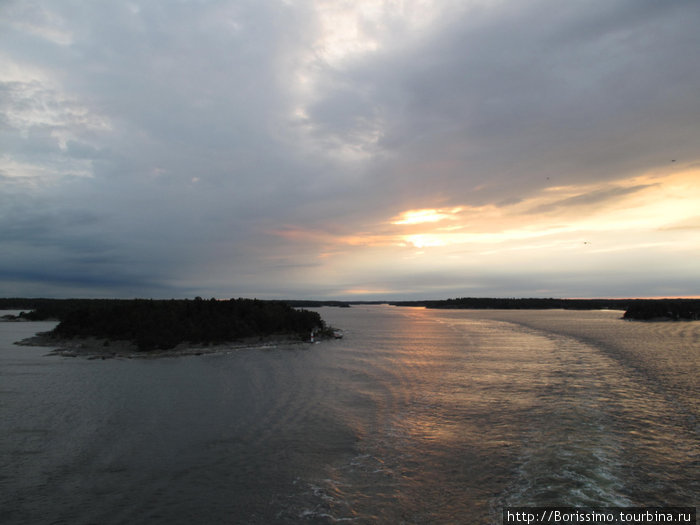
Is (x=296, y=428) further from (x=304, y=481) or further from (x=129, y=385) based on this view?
(x=129, y=385)

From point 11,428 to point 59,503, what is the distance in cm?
802

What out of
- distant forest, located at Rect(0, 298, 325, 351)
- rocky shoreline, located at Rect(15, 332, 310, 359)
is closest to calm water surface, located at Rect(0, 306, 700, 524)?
rocky shoreline, located at Rect(15, 332, 310, 359)

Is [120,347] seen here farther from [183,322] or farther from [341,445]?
[341,445]

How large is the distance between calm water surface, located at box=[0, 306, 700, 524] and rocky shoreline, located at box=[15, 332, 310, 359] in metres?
10.6

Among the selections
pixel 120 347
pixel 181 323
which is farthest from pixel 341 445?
pixel 181 323

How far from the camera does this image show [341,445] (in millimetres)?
12445

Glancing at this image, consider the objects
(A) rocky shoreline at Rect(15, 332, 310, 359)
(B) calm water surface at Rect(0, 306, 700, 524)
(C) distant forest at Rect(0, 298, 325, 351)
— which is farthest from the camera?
(C) distant forest at Rect(0, 298, 325, 351)

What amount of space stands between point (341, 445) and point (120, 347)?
34.9 meters

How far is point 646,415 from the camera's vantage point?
15156 mm

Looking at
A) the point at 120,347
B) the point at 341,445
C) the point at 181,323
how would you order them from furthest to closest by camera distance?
1. the point at 181,323
2. the point at 120,347
3. the point at 341,445

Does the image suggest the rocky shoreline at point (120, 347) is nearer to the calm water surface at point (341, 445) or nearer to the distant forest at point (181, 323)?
the distant forest at point (181, 323)

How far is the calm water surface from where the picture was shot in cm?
862

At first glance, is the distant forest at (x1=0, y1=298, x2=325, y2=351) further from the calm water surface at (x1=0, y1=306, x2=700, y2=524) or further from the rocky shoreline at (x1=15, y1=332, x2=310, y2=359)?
the calm water surface at (x1=0, y1=306, x2=700, y2=524)

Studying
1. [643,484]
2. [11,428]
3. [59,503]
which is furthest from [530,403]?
[11,428]
